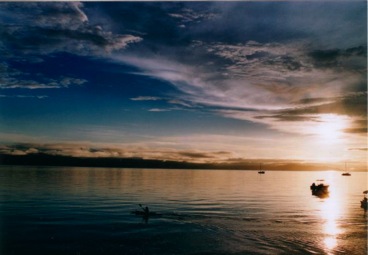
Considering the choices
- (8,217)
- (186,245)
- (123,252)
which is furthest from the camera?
(8,217)

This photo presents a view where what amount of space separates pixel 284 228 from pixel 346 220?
16684 millimetres

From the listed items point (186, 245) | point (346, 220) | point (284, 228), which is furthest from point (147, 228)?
point (346, 220)

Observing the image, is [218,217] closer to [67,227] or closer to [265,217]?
[265,217]

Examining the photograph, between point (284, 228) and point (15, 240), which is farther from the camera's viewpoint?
point (284, 228)

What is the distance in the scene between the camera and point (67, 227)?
1694 inches

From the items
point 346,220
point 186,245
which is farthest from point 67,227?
point 346,220

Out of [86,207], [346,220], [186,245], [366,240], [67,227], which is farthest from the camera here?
[86,207]

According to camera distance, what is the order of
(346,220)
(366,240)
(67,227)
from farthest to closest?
(346,220) → (67,227) → (366,240)

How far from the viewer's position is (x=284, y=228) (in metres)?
45.2

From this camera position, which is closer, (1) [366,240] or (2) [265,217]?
(1) [366,240]

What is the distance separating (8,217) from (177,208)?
2937 cm

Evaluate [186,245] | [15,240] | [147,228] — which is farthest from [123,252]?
[15,240]

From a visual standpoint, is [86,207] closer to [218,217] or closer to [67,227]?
[67,227]

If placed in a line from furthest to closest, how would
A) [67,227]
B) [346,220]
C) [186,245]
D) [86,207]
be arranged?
[86,207]
[346,220]
[67,227]
[186,245]
